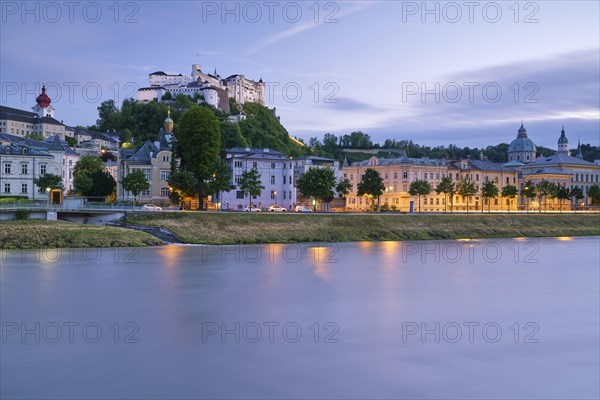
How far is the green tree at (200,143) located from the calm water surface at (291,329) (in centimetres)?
2351

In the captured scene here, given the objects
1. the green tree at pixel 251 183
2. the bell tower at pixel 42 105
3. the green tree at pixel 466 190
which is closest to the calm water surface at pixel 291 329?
the green tree at pixel 251 183

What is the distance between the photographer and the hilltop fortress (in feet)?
478

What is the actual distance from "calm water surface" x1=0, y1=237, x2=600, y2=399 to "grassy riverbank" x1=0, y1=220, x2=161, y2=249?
409cm

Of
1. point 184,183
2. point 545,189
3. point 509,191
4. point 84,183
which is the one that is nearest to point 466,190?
point 509,191

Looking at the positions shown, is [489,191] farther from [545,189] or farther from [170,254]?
[170,254]

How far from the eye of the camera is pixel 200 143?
2331 inches

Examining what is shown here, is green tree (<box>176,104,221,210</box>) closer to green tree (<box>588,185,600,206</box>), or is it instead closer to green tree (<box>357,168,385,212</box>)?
green tree (<box>357,168,385,212</box>)

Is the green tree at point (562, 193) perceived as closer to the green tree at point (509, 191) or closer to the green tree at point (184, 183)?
the green tree at point (509, 191)

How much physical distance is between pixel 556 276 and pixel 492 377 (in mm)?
20386

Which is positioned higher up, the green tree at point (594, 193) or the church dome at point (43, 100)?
the church dome at point (43, 100)

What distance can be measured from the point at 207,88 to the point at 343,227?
320 feet

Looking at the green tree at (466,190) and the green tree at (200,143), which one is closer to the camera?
the green tree at (200,143)

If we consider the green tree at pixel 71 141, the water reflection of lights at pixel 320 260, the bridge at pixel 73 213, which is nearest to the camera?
the water reflection of lights at pixel 320 260

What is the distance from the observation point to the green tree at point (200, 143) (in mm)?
59031
